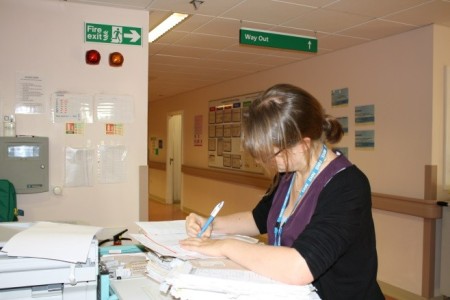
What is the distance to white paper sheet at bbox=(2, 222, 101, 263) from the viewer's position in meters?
1.10

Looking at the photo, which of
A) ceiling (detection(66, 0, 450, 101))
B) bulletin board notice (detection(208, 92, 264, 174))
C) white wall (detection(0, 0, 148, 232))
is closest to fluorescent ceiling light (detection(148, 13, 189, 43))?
ceiling (detection(66, 0, 450, 101))

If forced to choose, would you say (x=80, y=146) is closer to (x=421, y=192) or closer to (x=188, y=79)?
(x=421, y=192)

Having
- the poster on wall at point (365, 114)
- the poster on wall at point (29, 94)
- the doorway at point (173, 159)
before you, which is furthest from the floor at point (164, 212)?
the poster on wall at point (29, 94)

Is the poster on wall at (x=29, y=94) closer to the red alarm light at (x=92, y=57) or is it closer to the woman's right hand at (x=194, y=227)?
the red alarm light at (x=92, y=57)

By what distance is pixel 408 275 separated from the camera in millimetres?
3717

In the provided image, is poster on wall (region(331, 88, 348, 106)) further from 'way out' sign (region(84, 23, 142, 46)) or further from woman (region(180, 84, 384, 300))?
woman (region(180, 84, 384, 300))

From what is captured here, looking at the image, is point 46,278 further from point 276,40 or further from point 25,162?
point 276,40

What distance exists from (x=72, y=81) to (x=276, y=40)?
1.95 m

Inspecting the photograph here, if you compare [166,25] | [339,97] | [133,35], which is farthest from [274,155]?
[339,97]

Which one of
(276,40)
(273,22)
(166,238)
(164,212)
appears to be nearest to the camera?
(166,238)

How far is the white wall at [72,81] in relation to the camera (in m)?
3.00

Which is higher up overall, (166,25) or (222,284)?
(166,25)

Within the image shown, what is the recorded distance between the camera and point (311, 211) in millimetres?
1151

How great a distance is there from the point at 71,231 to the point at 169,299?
40 cm
